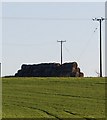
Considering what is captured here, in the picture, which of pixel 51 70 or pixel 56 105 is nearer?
pixel 56 105

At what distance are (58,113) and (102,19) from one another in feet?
160

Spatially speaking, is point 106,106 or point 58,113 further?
point 106,106

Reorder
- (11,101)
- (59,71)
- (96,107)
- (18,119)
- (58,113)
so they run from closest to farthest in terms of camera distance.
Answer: (18,119), (58,113), (96,107), (11,101), (59,71)

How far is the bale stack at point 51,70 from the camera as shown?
255ft

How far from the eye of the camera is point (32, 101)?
2898cm

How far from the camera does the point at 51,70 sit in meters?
79.0

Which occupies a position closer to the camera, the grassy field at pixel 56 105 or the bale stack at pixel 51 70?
the grassy field at pixel 56 105

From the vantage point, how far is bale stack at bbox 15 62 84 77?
77875 mm

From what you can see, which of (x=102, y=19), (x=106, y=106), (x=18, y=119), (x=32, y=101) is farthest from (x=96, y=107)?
(x=102, y=19)

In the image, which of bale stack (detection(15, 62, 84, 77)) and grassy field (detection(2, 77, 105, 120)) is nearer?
grassy field (detection(2, 77, 105, 120))

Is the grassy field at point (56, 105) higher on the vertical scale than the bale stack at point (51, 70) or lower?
lower

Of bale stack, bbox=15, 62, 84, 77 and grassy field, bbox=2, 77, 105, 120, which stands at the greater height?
bale stack, bbox=15, 62, 84, 77

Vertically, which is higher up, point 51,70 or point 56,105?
→ point 51,70

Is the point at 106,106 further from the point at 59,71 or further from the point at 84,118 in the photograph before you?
the point at 59,71
